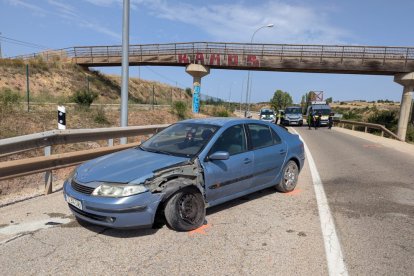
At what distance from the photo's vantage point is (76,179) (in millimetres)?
4430

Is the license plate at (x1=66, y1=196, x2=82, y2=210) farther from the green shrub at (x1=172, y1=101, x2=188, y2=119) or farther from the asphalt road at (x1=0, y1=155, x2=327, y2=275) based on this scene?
the green shrub at (x1=172, y1=101, x2=188, y2=119)

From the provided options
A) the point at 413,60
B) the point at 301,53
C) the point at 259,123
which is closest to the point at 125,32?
the point at 259,123

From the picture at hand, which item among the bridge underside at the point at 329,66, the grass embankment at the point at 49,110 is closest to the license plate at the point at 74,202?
the grass embankment at the point at 49,110

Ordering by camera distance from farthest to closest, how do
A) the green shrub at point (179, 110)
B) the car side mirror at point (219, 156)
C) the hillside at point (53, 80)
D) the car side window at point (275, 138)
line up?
the hillside at point (53, 80) → the green shrub at point (179, 110) → the car side window at point (275, 138) → the car side mirror at point (219, 156)

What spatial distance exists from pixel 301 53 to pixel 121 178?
28848 mm

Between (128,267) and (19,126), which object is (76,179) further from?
(19,126)

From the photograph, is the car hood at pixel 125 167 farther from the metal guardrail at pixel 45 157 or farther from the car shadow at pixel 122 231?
the metal guardrail at pixel 45 157

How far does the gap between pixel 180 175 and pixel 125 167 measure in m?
0.69

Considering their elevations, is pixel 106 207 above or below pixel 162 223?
above

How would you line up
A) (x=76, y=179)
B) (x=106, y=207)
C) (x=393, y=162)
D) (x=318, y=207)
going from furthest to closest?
1. (x=393, y=162)
2. (x=318, y=207)
3. (x=76, y=179)
4. (x=106, y=207)

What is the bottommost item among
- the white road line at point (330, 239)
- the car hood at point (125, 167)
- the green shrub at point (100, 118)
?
the white road line at point (330, 239)

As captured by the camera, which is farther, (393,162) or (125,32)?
(393,162)

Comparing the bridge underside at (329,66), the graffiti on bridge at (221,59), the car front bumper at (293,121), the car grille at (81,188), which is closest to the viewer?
the car grille at (81,188)

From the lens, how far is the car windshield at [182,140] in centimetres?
499
